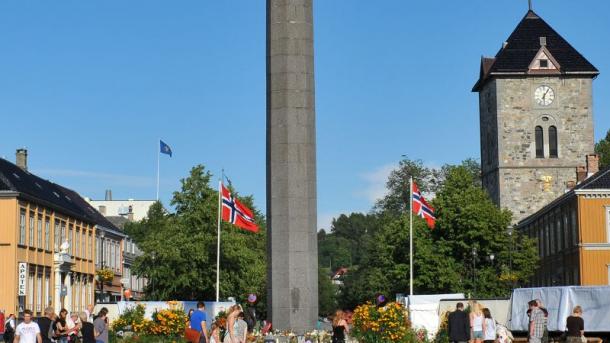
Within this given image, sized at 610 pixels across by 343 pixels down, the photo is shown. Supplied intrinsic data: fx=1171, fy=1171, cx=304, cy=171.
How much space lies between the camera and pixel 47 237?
257 feet

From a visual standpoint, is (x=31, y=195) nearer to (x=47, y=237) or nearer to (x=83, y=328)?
(x=47, y=237)

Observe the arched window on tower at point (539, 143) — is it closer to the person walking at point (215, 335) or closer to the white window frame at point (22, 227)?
the white window frame at point (22, 227)

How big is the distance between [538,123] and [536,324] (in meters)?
77.7

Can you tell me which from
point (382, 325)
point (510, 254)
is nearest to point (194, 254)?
point (510, 254)

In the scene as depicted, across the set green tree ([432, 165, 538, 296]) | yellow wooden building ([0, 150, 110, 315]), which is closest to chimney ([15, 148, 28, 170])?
yellow wooden building ([0, 150, 110, 315])

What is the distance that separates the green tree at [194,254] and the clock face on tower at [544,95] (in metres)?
38.7

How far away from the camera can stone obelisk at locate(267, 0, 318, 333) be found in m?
36.3

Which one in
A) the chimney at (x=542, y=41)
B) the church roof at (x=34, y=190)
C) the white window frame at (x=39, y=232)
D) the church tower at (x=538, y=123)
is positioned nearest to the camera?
the church roof at (x=34, y=190)

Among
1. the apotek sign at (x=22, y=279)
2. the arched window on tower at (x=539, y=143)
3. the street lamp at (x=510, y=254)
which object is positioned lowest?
the apotek sign at (x=22, y=279)

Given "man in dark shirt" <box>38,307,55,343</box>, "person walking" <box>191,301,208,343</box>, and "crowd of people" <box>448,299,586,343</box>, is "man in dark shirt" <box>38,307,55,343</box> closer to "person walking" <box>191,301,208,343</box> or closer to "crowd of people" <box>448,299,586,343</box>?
"person walking" <box>191,301,208,343</box>

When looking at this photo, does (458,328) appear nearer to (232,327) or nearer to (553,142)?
(232,327)

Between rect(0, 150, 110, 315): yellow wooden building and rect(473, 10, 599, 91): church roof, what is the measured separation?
39498 mm

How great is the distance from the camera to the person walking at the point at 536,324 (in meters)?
28.4

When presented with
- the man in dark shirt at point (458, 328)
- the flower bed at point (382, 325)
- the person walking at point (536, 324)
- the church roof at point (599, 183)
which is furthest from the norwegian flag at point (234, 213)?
the church roof at point (599, 183)
